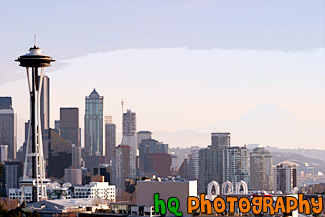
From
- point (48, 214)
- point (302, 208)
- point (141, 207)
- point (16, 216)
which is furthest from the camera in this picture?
point (48, 214)

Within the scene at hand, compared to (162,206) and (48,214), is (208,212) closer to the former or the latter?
(162,206)

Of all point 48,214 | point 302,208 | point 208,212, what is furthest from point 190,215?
point 48,214

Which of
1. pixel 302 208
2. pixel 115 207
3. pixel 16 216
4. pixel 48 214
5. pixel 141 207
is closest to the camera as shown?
pixel 16 216

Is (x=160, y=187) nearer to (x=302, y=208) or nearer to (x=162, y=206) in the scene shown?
(x=162, y=206)

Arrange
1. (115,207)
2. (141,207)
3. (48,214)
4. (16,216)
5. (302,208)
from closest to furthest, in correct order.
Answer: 1. (16,216)
2. (302,208)
3. (141,207)
4. (115,207)
5. (48,214)

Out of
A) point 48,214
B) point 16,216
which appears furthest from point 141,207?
point 48,214

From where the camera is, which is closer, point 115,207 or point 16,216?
point 16,216
